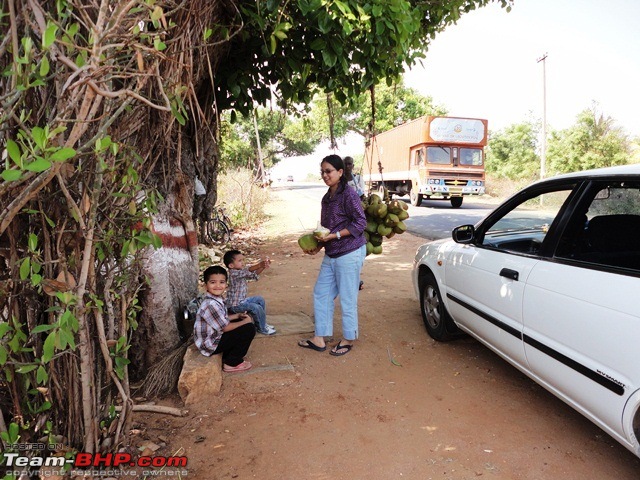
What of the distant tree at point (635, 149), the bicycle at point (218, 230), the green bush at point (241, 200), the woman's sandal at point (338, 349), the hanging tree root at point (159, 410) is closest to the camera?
the hanging tree root at point (159, 410)

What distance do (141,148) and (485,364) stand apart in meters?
3.22

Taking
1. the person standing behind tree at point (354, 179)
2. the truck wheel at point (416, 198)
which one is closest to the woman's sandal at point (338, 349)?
the person standing behind tree at point (354, 179)

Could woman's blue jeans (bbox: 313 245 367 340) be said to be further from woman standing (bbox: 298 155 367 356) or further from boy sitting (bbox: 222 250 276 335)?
boy sitting (bbox: 222 250 276 335)

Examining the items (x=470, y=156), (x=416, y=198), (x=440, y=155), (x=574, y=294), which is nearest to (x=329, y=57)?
(x=574, y=294)

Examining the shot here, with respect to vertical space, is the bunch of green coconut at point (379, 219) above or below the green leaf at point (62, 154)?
below

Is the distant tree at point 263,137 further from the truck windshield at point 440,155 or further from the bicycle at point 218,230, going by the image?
the truck windshield at point 440,155

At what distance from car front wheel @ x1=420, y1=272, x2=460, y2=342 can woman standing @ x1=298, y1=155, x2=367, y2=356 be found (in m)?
0.82

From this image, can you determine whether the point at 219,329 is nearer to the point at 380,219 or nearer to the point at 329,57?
the point at 380,219

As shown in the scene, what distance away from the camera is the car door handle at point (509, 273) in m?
2.67

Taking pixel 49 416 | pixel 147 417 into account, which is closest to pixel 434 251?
pixel 147 417

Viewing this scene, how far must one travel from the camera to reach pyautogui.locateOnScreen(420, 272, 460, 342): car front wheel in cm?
384

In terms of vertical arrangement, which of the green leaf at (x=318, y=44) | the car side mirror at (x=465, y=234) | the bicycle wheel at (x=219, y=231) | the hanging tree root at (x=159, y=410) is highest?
the green leaf at (x=318, y=44)

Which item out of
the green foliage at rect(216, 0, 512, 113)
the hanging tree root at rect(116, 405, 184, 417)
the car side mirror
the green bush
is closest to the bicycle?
the green bush

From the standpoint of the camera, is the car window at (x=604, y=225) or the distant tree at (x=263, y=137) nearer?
the car window at (x=604, y=225)
